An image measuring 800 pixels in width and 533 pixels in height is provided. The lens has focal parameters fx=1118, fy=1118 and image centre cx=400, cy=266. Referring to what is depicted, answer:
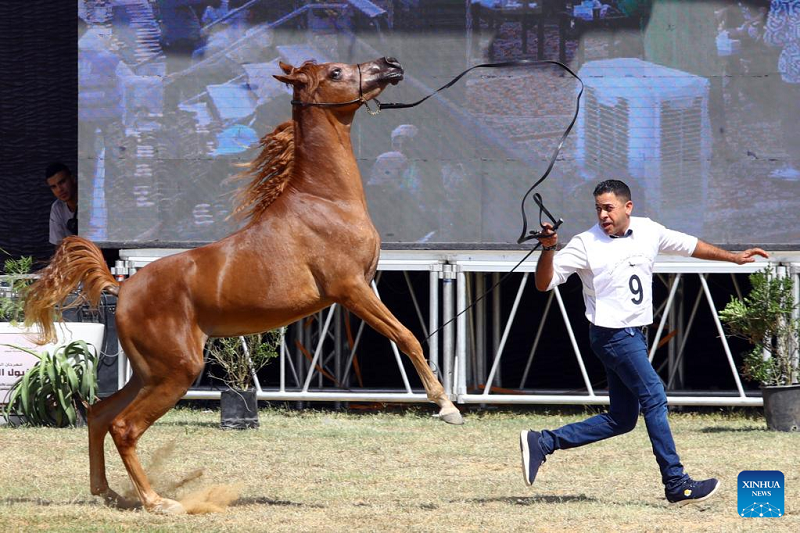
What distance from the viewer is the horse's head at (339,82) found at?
6.21 m

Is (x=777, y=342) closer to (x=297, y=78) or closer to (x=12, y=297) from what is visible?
(x=297, y=78)

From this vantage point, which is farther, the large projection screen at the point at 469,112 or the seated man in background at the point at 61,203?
the seated man in background at the point at 61,203

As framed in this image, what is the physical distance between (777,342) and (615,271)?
13.4ft

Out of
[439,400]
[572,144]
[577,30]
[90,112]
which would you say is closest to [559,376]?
[572,144]

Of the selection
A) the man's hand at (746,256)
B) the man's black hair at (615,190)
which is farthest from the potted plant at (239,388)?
the man's hand at (746,256)

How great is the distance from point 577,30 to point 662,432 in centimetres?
537

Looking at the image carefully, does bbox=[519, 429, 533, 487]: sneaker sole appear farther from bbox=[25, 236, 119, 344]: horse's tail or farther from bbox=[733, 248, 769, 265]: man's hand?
bbox=[25, 236, 119, 344]: horse's tail

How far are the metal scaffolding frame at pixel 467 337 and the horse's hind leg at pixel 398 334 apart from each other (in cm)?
386

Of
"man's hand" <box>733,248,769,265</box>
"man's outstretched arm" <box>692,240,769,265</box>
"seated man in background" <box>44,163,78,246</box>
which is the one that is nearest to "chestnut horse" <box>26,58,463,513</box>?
"man's outstretched arm" <box>692,240,769,265</box>

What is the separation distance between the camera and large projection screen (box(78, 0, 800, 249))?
1020cm

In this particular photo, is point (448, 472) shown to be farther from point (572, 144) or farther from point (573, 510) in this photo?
point (572, 144)

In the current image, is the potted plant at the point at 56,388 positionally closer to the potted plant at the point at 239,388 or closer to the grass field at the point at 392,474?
the grass field at the point at 392,474

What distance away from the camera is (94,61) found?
10695 mm

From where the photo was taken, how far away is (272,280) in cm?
600
